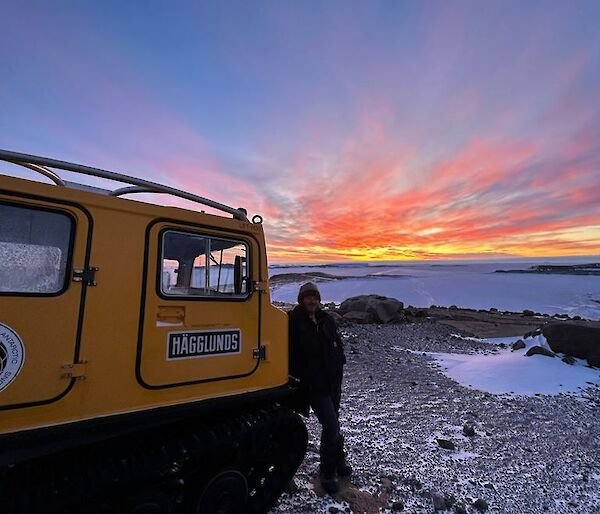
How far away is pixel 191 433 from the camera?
329cm

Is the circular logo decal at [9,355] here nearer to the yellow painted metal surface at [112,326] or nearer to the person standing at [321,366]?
the yellow painted metal surface at [112,326]

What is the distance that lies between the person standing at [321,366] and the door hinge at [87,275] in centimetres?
223

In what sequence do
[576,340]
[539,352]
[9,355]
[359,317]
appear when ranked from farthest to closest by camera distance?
[359,317], [576,340], [539,352], [9,355]

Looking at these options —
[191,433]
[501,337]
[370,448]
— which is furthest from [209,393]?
[501,337]

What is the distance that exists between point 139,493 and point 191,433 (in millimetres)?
595

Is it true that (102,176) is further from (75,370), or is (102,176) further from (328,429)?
(328,429)

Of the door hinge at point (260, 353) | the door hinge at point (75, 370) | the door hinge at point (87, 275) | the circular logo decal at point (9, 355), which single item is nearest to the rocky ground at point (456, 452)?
the door hinge at point (260, 353)

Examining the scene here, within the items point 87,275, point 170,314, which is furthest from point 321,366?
point 87,275

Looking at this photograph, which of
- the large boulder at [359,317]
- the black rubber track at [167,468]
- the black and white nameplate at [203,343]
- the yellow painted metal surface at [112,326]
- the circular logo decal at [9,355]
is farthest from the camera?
the large boulder at [359,317]

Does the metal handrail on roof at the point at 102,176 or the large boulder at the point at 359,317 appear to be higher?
the metal handrail on roof at the point at 102,176

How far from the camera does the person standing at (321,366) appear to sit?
417 cm

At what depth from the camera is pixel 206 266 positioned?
3.61 metres

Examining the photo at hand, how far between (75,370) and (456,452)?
505 centimetres

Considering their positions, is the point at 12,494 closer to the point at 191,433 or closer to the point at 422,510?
the point at 191,433
